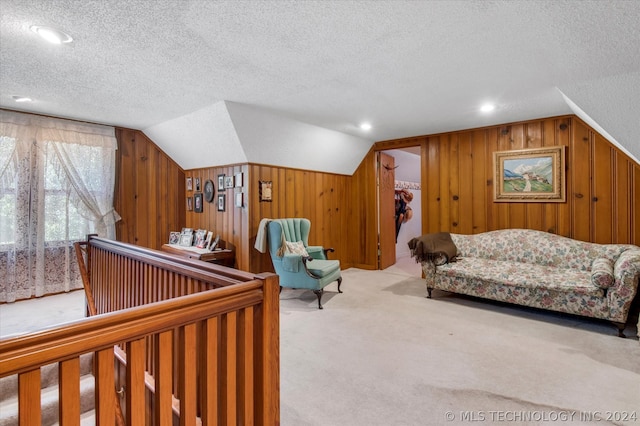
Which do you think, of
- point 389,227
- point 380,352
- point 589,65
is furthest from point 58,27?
point 389,227

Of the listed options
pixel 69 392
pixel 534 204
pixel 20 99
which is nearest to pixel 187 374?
pixel 69 392

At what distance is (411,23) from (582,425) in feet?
8.12

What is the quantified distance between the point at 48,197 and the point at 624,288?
6331 millimetres

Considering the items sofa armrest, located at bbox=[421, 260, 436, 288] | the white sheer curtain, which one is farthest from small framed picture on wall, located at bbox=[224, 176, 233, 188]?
sofa armrest, located at bbox=[421, 260, 436, 288]

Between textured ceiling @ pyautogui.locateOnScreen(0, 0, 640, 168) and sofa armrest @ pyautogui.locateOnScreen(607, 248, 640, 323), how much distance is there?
115 cm

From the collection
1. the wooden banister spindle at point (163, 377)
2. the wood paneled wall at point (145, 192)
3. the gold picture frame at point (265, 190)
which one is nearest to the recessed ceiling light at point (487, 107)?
the gold picture frame at point (265, 190)

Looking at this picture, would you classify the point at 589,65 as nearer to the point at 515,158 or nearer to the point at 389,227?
the point at 515,158

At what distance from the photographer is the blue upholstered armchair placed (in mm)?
3783

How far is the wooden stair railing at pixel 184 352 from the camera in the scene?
795 millimetres

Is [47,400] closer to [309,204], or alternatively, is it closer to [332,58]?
[332,58]

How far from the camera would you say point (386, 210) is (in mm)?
5887

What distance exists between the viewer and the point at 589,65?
8.08ft

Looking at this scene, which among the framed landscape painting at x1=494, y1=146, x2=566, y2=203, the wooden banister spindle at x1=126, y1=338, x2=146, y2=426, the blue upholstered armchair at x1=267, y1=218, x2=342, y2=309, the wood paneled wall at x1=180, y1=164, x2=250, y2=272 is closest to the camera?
the wooden banister spindle at x1=126, y1=338, x2=146, y2=426

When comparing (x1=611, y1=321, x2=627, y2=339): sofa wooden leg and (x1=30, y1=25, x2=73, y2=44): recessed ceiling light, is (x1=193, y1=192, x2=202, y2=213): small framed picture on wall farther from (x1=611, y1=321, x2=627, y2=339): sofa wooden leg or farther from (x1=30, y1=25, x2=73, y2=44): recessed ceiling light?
(x1=611, y1=321, x2=627, y2=339): sofa wooden leg
